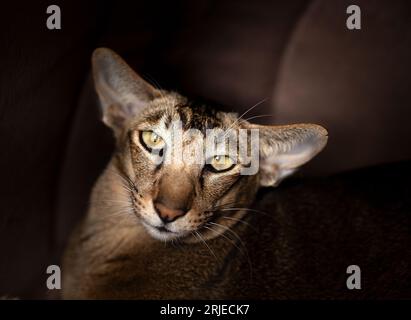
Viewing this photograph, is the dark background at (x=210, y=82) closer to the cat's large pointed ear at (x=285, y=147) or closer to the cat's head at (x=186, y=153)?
the cat's head at (x=186, y=153)

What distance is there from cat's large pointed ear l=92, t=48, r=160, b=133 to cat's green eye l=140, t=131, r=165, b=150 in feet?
0.53

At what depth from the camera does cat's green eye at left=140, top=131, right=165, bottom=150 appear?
151 cm

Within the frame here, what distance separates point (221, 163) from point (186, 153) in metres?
0.11

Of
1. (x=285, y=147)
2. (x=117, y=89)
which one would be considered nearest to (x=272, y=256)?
(x=285, y=147)

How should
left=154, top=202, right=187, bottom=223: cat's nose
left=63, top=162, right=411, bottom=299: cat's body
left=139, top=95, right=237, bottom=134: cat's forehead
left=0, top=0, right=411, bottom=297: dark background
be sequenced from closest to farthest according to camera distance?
left=154, top=202, right=187, bottom=223: cat's nose
left=139, top=95, right=237, bottom=134: cat's forehead
left=63, top=162, right=411, bottom=299: cat's body
left=0, top=0, right=411, bottom=297: dark background

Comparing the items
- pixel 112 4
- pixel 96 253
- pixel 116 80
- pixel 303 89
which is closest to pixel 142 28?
pixel 112 4

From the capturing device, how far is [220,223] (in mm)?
1634

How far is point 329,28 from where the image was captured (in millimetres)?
2137

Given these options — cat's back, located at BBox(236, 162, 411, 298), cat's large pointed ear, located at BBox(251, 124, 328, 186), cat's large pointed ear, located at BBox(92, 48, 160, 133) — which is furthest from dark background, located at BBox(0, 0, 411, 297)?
cat's large pointed ear, located at BBox(251, 124, 328, 186)

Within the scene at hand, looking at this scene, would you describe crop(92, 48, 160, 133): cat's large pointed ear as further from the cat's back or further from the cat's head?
the cat's back

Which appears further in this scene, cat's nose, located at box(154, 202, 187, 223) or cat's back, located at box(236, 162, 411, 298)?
cat's back, located at box(236, 162, 411, 298)

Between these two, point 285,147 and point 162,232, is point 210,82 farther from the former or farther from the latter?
point 162,232

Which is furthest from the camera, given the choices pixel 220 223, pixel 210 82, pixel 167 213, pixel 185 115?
pixel 210 82
